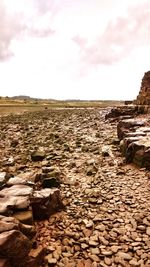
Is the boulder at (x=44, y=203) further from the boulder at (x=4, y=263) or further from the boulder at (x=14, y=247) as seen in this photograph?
the boulder at (x=4, y=263)

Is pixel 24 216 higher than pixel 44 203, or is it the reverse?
pixel 24 216

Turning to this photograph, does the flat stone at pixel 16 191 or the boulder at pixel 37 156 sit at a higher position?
the flat stone at pixel 16 191

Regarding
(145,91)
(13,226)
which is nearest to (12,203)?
(13,226)

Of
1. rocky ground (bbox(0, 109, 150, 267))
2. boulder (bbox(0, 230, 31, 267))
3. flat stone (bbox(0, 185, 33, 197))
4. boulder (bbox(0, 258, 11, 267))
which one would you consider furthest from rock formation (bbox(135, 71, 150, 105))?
boulder (bbox(0, 258, 11, 267))

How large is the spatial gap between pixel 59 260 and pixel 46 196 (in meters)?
2.67

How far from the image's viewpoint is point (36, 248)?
25.0ft

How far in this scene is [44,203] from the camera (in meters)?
9.59

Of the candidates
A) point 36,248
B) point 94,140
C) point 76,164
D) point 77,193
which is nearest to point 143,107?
point 94,140

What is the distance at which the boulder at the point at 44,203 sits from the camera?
945 centimetres

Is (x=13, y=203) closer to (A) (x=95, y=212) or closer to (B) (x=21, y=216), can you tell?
(B) (x=21, y=216)

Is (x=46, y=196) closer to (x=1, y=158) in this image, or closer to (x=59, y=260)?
(x=59, y=260)

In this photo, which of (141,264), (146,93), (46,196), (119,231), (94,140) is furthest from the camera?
(146,93)

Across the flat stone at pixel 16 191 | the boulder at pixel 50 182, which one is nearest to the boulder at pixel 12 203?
the flat stone at pixel 16 191

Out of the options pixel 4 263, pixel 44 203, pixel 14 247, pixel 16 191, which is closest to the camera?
pixel 4 263
